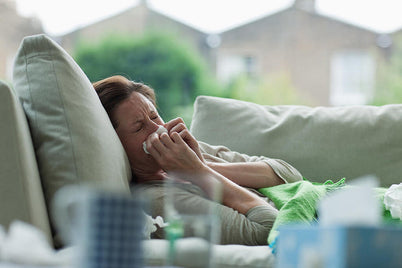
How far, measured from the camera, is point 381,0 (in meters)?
11.9

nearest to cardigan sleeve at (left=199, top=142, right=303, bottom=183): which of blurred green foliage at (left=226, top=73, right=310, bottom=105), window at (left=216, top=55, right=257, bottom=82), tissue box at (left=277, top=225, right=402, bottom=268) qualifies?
A: tissue box at (left=277, top=225, right=402, bottom=268)

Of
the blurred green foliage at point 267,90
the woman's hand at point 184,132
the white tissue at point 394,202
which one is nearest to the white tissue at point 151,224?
the woman's hand at point 184,132

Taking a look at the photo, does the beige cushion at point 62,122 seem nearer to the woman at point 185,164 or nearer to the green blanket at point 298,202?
the woman at point 185,164

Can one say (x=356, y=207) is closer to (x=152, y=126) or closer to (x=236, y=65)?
(x=152, y=126)

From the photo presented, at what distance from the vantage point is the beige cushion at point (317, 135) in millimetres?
1976

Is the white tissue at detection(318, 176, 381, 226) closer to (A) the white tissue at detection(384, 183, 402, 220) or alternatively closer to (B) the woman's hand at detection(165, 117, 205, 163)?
(A) the white tissue at detection(384, 183, 402, 220)

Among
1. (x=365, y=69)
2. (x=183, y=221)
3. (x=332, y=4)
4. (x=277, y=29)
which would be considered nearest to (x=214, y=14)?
(x=277, y=29)

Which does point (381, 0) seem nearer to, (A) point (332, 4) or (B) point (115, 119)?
(A) point (332, 4)

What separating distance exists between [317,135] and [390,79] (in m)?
11.0

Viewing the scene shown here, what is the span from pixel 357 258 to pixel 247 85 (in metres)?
11.4

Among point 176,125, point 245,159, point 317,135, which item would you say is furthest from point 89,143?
point 317,135

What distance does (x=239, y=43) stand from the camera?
1280 centimetres

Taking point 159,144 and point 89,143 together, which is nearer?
point 89,143

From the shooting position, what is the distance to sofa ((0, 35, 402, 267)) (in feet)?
3.85
